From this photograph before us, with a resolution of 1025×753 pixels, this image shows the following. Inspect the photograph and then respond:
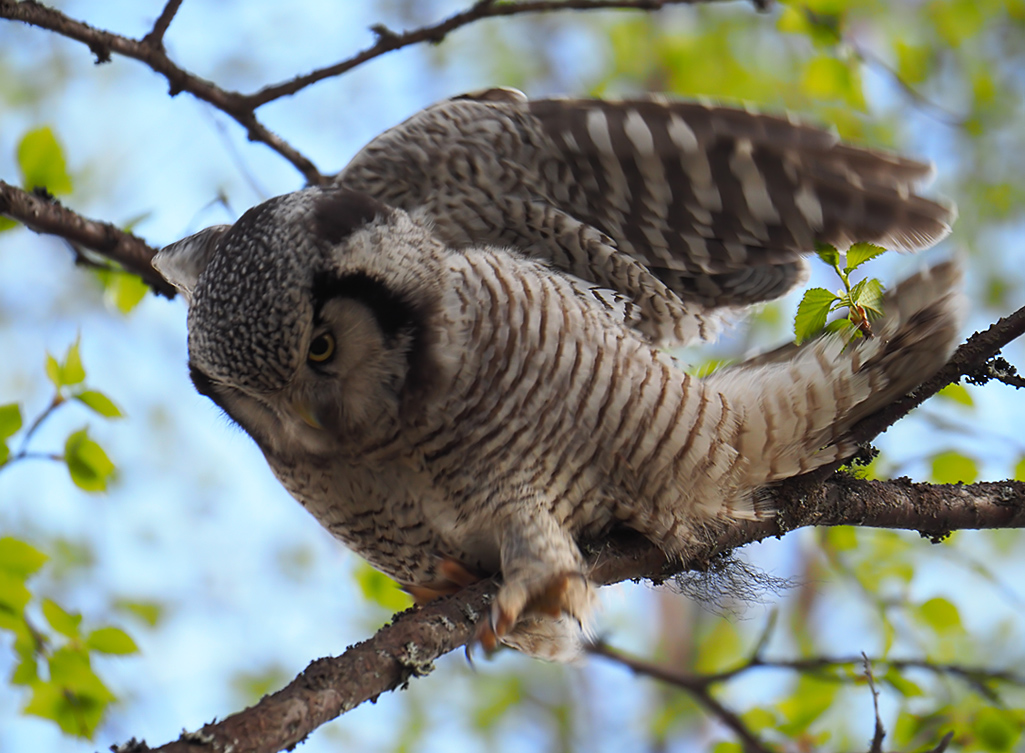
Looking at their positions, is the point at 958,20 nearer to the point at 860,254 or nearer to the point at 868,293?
the point at 860,254

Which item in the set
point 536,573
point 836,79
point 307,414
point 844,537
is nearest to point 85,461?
point 307,414

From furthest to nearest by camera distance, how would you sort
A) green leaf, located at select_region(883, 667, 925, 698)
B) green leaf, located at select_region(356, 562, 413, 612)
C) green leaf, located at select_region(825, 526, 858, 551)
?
1. green leaf, located at select_region(356, 562, 413, 612)
2. green leaf, located at select_region(825, 526, 858, 551)
3. green leaf, located at select_region(883, 667, 925, 698)

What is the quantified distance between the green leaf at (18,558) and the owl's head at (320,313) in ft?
2.28

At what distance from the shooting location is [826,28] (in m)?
3.21

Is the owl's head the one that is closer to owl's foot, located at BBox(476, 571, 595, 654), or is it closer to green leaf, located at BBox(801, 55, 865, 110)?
owl's foot, located at BBox(476, 571, 595, 654)

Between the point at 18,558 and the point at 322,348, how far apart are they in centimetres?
103

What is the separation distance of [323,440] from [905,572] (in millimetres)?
2304

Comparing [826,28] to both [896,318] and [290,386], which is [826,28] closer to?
[896,318]

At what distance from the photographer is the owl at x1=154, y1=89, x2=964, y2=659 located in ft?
7.02

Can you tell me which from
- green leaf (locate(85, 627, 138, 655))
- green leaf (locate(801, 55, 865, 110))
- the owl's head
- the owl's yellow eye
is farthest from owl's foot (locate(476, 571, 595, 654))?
green leaf (locate(801, 55, 865, 110))

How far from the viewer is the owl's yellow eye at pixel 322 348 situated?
7.00 feet

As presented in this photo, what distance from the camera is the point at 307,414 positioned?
2148 mm

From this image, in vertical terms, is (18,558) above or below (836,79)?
below

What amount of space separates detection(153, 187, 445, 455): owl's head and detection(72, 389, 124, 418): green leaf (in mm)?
557
